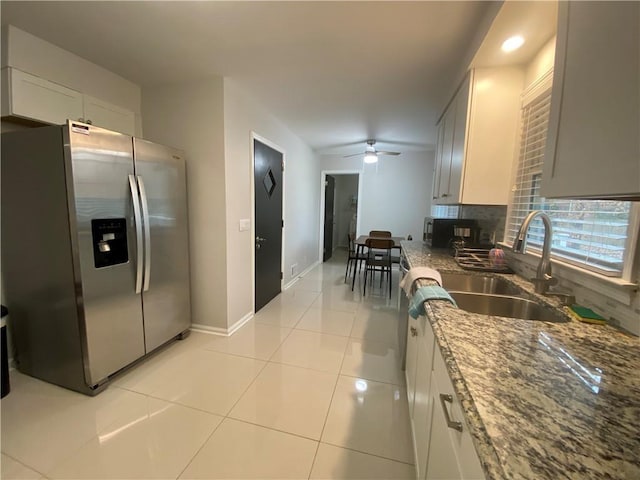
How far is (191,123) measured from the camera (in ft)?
8.32

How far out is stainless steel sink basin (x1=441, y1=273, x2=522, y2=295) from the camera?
1.75m

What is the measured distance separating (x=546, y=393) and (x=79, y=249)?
235 centimetres

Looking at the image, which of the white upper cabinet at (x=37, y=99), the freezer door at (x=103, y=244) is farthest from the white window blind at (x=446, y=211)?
the white upper cabinet at (x=37, y=99)

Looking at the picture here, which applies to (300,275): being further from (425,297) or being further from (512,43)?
(512,43)

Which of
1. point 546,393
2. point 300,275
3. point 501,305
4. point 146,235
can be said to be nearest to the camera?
point 546,393

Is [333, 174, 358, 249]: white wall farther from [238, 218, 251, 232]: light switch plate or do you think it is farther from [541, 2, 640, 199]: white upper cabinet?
[541, 2, 640, 199]: white upper cabinet

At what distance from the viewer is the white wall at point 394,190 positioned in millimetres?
5434

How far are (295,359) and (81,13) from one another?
2.81 m

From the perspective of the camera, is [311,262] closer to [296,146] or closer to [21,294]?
[296,146]

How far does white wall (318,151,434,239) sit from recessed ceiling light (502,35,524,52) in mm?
3884

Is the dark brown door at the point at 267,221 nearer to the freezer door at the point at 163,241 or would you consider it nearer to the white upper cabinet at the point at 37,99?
the freezer door at the point at 163,241

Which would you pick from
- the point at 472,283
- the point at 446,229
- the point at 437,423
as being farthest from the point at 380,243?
the point at 437,423

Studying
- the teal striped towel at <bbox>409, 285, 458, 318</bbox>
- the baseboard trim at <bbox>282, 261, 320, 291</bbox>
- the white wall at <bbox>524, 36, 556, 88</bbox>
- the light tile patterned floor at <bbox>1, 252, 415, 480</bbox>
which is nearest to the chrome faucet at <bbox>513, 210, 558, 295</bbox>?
the teal striped towel at <bbox>409, 285, 458, 318</bbox>

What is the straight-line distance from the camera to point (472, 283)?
1.80m
